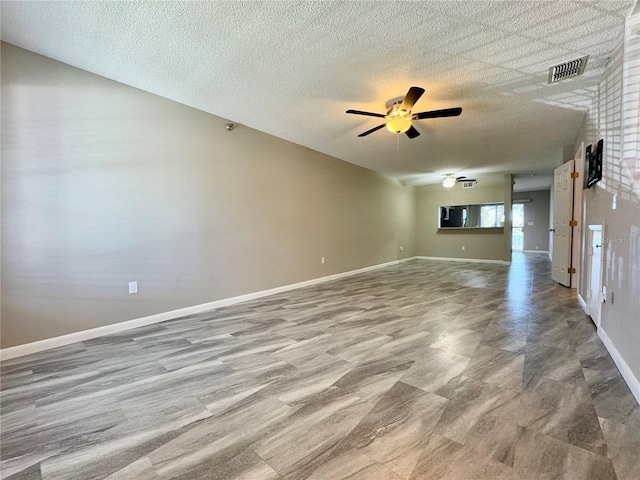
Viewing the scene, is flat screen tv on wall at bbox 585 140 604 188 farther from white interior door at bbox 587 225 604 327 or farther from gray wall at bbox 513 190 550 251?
gray wall at bbox 513 190 550 251

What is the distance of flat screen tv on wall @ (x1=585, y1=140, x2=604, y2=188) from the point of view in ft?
9.27

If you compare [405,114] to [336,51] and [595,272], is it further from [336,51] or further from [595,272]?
[595,272]

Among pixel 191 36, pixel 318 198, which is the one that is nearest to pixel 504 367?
pixel 191 36

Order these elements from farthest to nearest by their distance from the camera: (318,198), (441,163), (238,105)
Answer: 1. (441,163)
2. (318,198)
3. (238,105)

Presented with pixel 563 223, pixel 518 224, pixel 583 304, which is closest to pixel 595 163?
pixel 583 304

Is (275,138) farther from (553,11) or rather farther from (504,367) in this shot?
(504,367)

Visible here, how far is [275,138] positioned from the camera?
15.6ft

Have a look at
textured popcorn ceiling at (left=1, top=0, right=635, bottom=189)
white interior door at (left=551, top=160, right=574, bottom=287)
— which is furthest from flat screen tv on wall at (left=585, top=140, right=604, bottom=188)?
white interior door at (left=551, top=160, right=574, bottom=287)

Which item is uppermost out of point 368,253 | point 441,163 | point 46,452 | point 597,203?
point 441,163

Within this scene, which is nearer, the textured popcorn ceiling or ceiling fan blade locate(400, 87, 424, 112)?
the textured popcorn ceiling

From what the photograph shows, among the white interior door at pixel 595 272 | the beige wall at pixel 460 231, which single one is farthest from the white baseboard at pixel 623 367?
the beige wall at pixel 460 231

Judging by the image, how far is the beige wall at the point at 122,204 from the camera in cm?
256

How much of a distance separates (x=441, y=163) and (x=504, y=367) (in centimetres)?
516

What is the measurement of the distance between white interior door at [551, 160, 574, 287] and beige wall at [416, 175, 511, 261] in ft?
9.86
